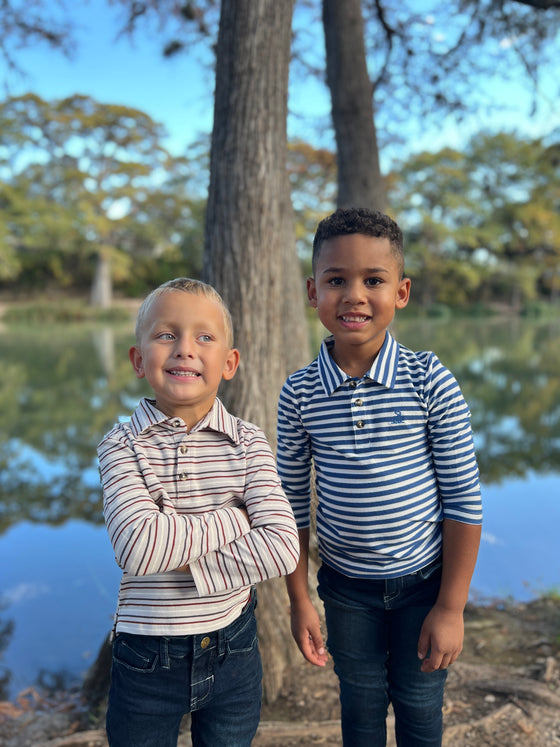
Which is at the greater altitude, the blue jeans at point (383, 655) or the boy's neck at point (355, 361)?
the boy's neck at point (355, 361)

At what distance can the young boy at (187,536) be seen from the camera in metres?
1.12

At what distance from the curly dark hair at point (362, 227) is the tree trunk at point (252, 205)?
0.98 meters

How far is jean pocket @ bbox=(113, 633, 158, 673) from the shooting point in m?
1.17

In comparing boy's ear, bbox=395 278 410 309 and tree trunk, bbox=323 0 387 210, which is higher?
tree trunk, bbox=323 0 387 210

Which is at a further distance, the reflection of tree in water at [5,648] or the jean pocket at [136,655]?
the reflection of tree in water at [5,648]

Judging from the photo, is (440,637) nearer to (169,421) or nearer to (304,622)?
(304,622)

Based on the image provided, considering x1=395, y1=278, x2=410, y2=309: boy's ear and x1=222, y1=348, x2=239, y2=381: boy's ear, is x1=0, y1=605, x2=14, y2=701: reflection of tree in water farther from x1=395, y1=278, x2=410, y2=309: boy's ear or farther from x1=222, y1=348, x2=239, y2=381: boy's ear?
x1=395, y1=278, x2=410, y2=309: boy's ear

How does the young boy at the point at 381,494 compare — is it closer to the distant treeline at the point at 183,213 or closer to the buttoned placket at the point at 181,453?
the buttoned placket at the point at 181,453

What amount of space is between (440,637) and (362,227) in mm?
925

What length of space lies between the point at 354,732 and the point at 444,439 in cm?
76

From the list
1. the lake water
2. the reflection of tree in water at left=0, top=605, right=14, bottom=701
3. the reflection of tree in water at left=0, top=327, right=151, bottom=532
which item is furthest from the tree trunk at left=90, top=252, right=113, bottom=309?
the reflection of tree in water at left=0, top=605, right=14, bottom=701

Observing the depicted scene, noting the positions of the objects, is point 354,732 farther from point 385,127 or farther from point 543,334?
point 543,334

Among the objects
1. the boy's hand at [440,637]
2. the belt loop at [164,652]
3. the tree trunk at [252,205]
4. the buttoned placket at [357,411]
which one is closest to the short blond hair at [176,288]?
the buttoned placket at [357,411]

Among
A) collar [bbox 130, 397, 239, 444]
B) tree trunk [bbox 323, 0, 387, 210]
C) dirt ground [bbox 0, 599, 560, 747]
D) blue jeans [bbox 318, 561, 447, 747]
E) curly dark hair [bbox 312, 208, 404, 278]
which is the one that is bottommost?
dirt ground [bbox 0, 599, 560, 747]
